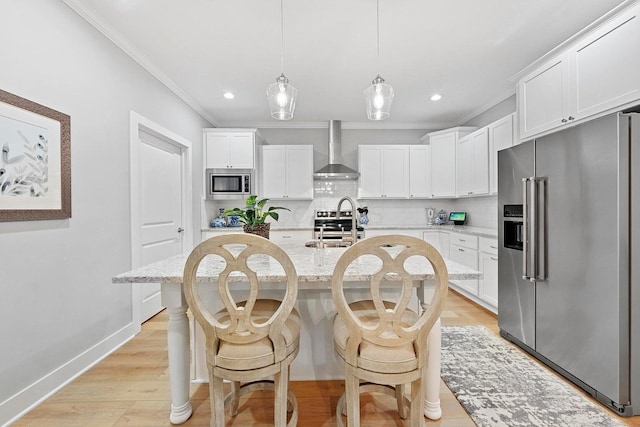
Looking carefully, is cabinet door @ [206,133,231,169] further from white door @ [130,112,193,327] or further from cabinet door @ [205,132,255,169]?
white door @ [130,112,193,327]

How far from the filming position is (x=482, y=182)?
3.78 m

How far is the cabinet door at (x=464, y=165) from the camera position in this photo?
Answer: 4.05 meters

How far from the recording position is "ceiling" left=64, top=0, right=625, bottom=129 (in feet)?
7.04

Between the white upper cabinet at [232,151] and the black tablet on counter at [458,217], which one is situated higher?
the white upper cabinet at [232,151]

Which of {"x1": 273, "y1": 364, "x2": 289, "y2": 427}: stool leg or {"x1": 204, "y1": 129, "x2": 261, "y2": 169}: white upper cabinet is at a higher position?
{"x1": 204, "y1": 129, "x2": 261, "y2": 169}: white upper cabinet

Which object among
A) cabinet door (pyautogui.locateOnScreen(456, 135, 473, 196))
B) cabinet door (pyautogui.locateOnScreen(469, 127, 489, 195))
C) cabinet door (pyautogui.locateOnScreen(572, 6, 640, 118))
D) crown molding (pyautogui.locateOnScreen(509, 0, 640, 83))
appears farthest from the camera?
cabinet door (pyautogui.locateOnScreen(456, 135, 473, 196))

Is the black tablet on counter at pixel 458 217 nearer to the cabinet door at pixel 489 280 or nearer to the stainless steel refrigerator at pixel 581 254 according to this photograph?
the cabinet door at pixel 489 280

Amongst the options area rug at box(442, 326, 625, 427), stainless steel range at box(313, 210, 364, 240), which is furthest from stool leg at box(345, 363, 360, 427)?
stainless steel range at box(313, 210, 364, 240)

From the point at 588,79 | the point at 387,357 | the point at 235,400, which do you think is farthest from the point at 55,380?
the point at 588,79

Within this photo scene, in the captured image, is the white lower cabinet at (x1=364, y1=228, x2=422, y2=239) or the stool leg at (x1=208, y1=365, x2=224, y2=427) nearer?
the stool leg at (x1=208, y1=365, x2=224, y2=427)

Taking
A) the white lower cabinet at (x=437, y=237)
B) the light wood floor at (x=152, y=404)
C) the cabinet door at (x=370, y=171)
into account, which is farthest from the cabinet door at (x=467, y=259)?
the light wood floor at (x=152, y=404)

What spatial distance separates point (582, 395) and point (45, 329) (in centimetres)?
343

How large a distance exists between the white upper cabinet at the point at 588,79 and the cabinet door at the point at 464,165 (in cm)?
Answer: 135

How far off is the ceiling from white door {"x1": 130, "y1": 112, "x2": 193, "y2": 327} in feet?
2.23
